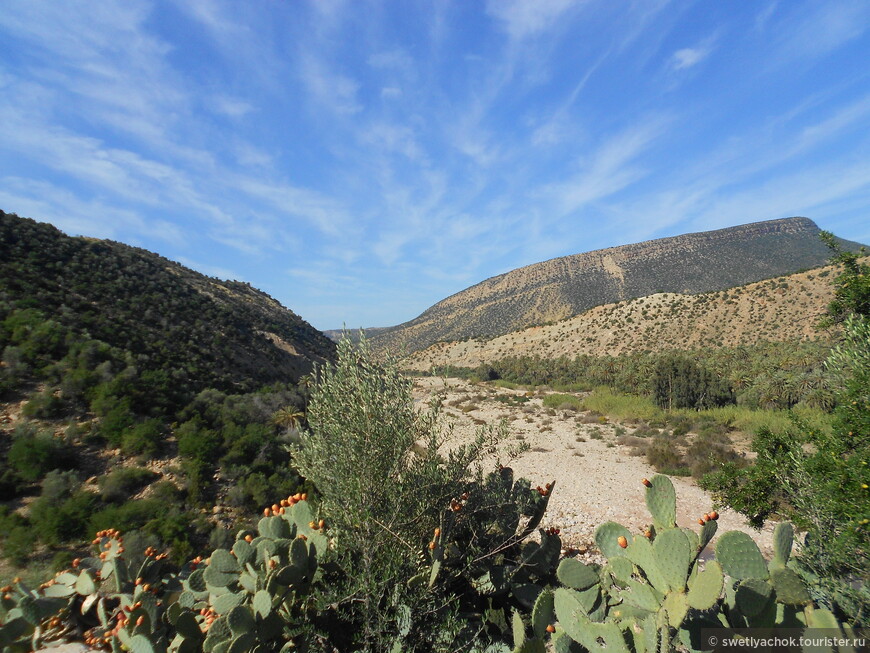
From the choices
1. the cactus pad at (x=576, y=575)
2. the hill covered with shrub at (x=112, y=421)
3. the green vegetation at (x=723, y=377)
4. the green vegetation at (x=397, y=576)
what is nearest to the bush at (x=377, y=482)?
the green vegetation at (x=397, y=576)

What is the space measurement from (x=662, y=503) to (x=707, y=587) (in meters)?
1.08

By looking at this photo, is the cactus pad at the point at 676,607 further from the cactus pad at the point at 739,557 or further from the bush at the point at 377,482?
the bush at the point at 377,482

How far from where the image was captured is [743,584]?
2.66m

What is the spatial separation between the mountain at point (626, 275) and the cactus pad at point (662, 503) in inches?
2547

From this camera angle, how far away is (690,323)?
42.8 meters

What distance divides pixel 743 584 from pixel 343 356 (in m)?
3.92

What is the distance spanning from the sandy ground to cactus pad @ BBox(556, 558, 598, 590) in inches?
58.5

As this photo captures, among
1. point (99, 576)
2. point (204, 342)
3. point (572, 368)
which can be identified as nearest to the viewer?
point (99, 576)

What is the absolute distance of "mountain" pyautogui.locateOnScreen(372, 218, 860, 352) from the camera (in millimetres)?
70812

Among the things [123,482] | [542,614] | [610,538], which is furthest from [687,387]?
[123,482]

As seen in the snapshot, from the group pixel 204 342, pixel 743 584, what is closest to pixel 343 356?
pixel 743 584

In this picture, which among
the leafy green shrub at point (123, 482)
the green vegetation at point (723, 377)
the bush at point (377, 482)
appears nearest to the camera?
the bush at point (377, 482)

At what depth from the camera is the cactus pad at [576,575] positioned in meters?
3.64

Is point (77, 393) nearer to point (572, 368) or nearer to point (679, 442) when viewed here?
point (679, 442)
